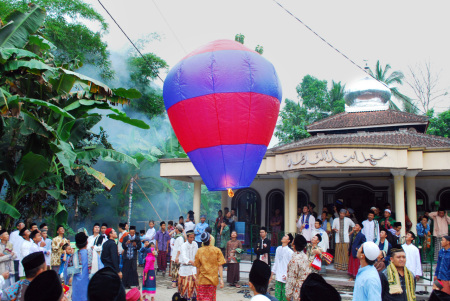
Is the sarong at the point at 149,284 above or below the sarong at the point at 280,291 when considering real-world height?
below

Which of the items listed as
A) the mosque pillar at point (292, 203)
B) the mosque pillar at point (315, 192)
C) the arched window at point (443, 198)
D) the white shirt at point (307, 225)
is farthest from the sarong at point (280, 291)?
the arched window at point (443, 198)

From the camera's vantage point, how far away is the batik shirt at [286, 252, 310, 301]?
23.1 ft

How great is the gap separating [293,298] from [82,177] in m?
13.6

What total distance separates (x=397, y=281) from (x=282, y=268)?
10.4 ft

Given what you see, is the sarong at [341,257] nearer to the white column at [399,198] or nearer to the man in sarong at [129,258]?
the white column at [399,198]

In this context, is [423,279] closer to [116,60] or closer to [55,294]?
[55,294]

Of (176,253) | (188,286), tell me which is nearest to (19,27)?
(176,253)

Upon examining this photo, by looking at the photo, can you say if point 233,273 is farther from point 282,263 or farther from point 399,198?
point 399,198

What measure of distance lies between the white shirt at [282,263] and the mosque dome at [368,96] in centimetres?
1446

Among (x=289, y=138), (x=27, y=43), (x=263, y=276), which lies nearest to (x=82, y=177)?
(x=27, y=43)

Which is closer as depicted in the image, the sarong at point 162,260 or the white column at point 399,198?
the white column at point 399,198

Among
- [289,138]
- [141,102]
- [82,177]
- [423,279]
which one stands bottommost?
[423,279]

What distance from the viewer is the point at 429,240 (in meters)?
13.2

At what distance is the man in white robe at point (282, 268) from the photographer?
8.05m
